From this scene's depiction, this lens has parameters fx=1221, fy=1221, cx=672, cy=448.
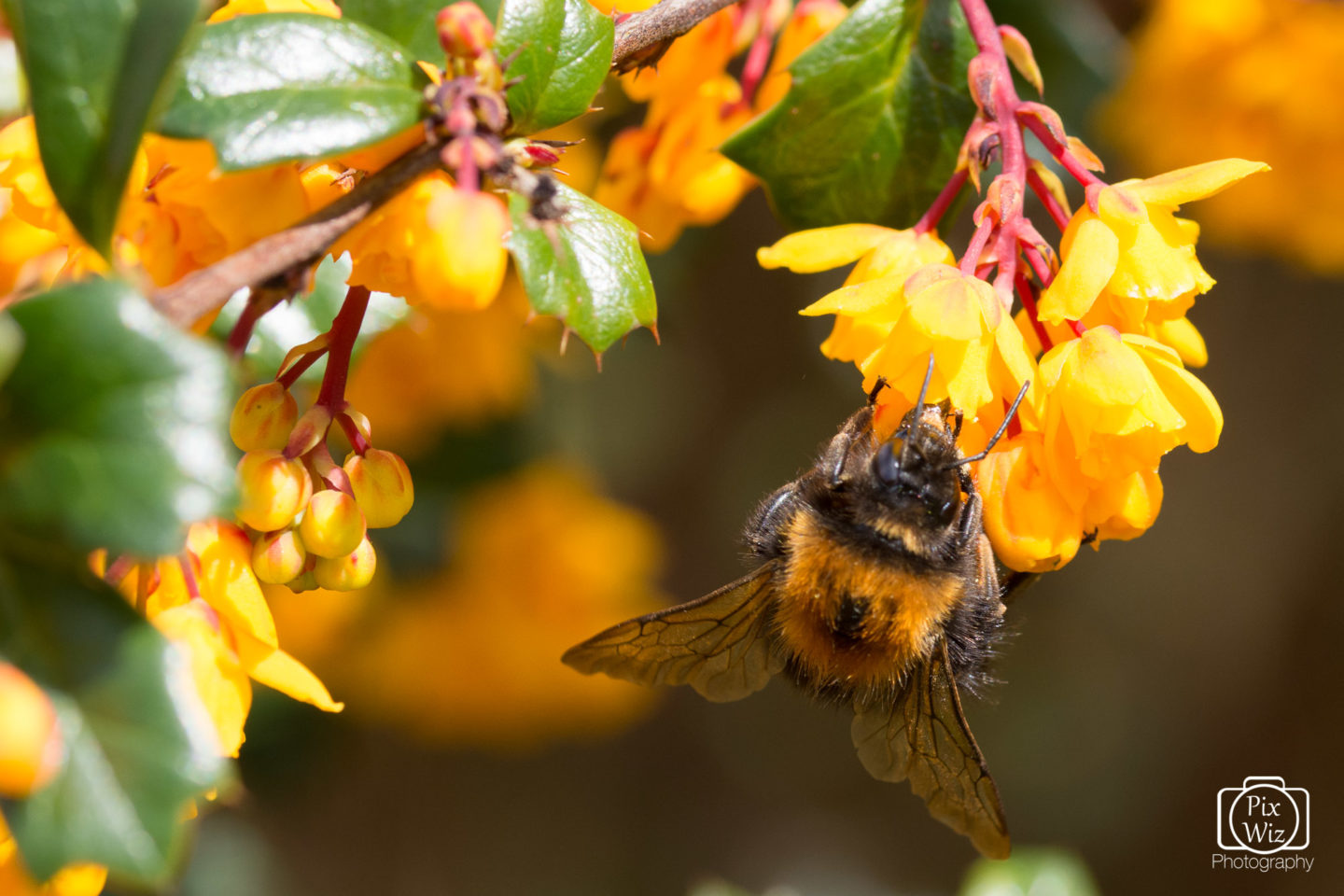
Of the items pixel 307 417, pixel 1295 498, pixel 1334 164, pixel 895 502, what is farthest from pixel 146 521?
pixel 1295 498

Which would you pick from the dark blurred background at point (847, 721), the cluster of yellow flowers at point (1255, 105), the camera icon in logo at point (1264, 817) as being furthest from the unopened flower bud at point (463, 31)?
the camera icon in logo at point (1264, 817)

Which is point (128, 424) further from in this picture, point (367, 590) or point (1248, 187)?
point (1248, 187)

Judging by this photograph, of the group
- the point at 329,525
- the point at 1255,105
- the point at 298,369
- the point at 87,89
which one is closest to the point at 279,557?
the point at 329,525

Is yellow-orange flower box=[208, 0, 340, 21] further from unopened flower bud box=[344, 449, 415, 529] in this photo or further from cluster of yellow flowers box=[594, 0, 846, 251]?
cluster of yellow flowers box=[594, 0, 846, 251]

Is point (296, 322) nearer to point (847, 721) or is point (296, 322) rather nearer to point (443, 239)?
point (443, 239)

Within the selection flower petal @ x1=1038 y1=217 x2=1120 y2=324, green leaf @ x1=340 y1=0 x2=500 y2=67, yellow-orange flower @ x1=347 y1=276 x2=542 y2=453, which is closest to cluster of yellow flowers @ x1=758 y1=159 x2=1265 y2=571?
flower petal @ x1=1038 y1=217 x2=1120 y2=324
